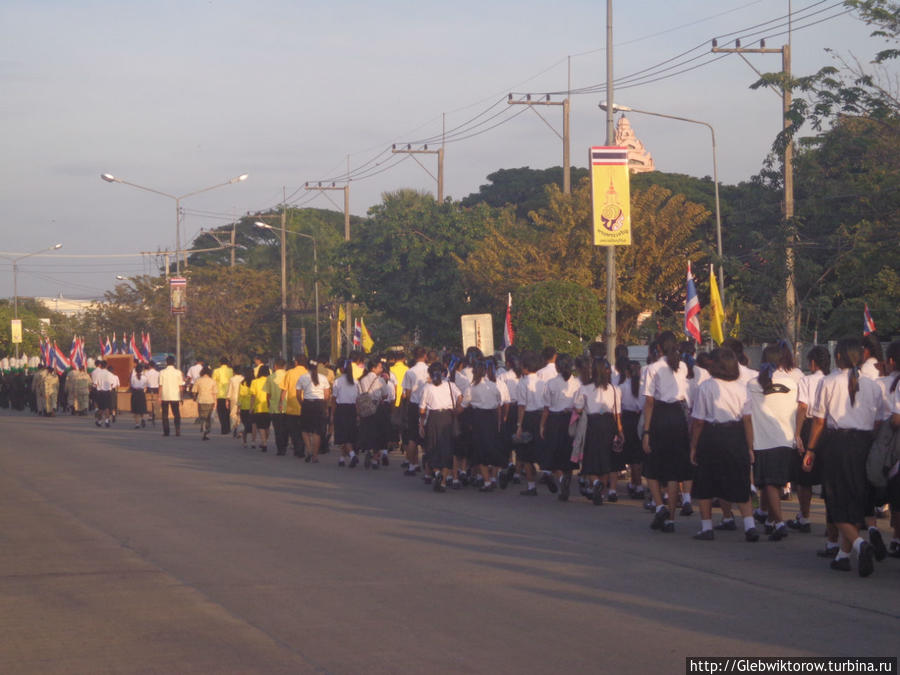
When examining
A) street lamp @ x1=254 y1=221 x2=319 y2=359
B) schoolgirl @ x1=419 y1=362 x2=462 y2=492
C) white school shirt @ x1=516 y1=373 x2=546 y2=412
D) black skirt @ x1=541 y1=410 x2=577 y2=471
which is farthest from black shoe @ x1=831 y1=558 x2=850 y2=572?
street lamp @ x1=254 y1=221 x2=319 y2=359

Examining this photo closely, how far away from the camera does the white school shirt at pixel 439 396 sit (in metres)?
15.7

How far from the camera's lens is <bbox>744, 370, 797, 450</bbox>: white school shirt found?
11008 millimetres

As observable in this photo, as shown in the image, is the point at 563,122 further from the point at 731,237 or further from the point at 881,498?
the point at 881,498

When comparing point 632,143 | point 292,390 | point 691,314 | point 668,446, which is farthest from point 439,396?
point 632,143

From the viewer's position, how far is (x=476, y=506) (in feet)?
45.8

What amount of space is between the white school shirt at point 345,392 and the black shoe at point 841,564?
1177 cm

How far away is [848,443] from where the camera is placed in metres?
9.16

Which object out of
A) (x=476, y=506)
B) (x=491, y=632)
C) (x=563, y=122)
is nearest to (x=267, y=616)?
(x=491, y=632)

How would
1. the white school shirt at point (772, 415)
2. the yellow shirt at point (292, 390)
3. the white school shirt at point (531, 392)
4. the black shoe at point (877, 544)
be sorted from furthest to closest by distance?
1. the yellow shirt at point (292, 390)
2. the white school shirt at point (531, 392)
3. the white school shirt at point (772, 415)
4. the black shoe at point (877, 544)

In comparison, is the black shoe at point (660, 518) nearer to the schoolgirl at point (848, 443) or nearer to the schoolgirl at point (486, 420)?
the schoolgirl at point (848, 443)

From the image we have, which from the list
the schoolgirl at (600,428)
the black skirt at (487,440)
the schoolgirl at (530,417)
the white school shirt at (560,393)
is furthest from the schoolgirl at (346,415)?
the schoolgirl at (600,428)

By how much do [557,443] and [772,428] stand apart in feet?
13.3

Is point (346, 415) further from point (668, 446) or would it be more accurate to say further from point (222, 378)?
point (668, 446)

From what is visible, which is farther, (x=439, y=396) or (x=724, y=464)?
(x=439, y=396)
